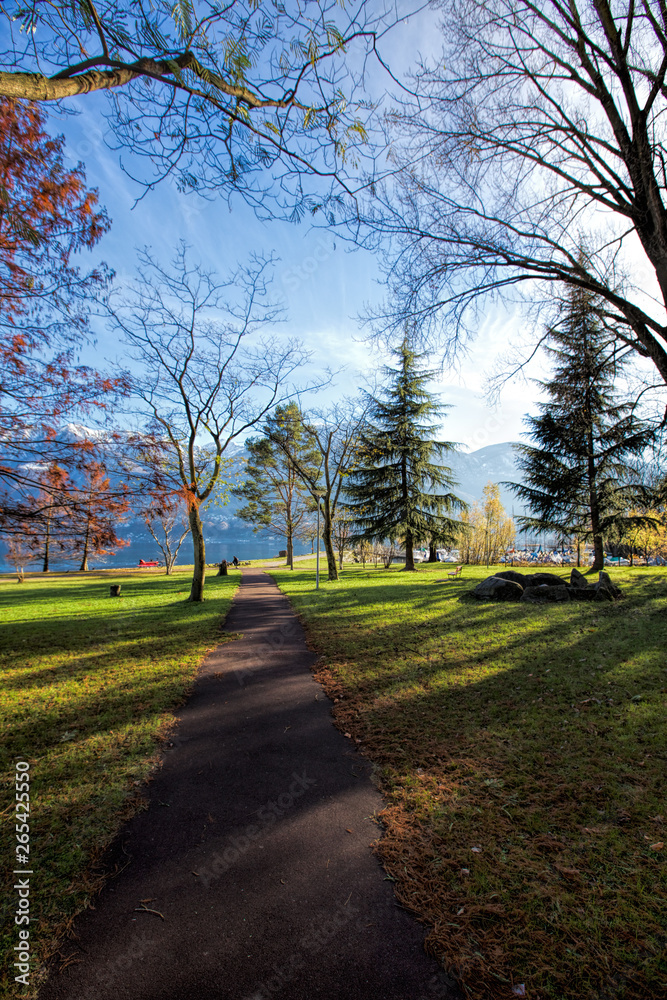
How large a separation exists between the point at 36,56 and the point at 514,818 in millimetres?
6445

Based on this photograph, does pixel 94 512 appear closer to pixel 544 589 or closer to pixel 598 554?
pixel 544 589

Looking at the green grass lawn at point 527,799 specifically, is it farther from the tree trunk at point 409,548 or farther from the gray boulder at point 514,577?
the tree trunk at point 409,548

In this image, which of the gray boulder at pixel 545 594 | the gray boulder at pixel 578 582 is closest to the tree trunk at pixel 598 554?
the gray boulder at pixel 578 582

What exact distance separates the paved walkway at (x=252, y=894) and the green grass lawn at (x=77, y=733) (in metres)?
0.21

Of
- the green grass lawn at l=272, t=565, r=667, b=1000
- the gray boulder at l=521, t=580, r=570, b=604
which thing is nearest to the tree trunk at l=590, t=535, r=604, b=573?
the gray boulder at l=521, t=580, r=570, b=604

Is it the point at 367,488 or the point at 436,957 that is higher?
the point at 367,488

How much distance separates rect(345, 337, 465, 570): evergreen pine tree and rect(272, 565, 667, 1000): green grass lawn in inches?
713

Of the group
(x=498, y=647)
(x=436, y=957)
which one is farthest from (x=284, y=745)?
(x=498, y=647)

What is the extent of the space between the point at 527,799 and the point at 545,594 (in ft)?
28.1

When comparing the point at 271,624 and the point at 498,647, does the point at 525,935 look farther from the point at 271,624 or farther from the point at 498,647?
the point at 271,624

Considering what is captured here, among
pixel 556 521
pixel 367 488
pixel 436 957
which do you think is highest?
pixel 367 488

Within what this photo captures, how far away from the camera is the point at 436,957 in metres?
1.83

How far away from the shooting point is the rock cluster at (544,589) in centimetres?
1000

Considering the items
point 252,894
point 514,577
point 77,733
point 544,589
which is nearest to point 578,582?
point 544,589
